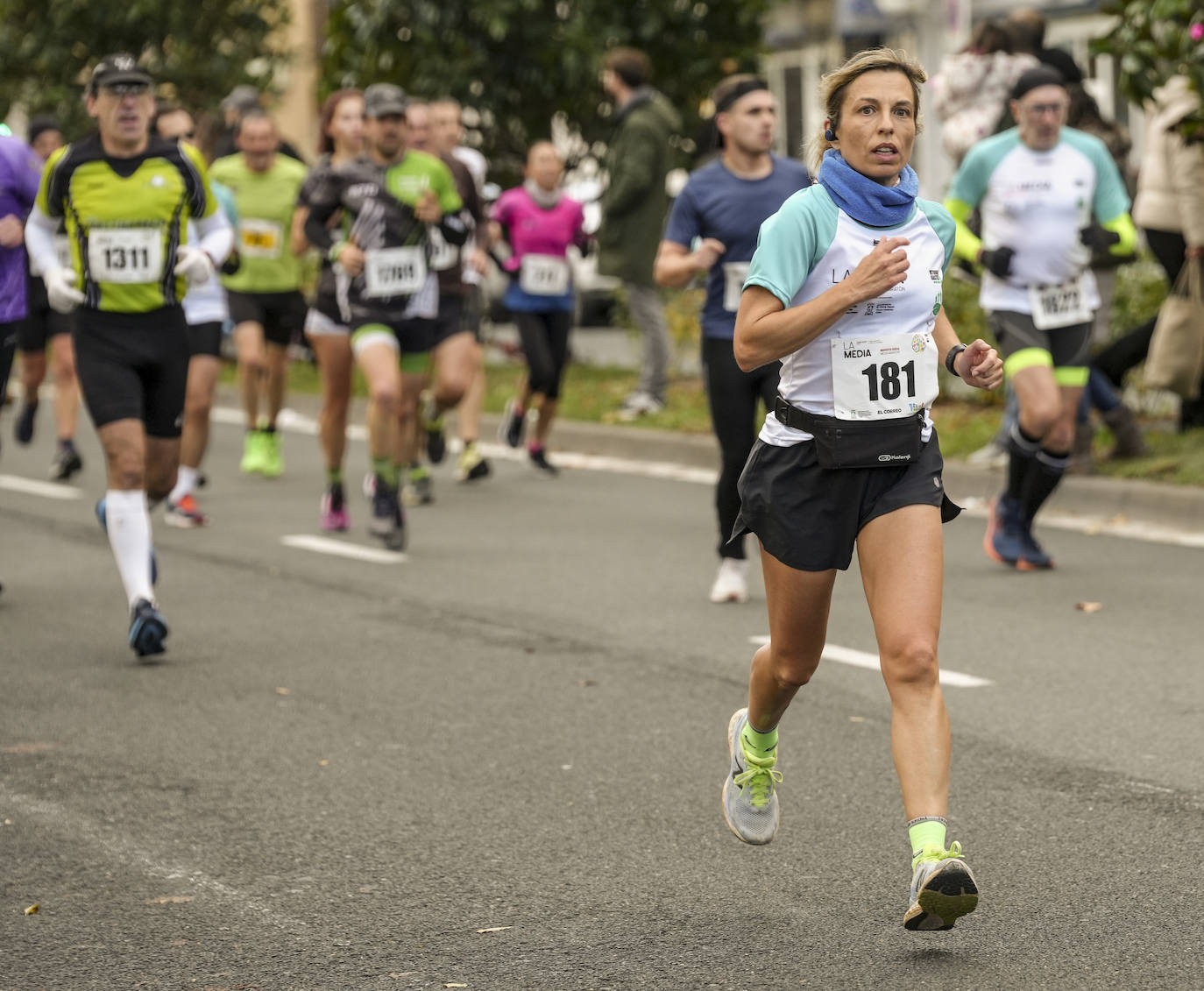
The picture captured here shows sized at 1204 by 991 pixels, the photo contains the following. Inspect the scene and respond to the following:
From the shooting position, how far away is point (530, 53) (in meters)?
18.2

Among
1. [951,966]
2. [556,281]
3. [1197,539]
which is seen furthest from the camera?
[556,281]

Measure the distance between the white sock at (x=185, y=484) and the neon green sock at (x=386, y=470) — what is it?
163 centimetres

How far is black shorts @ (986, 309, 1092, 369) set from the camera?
891cm

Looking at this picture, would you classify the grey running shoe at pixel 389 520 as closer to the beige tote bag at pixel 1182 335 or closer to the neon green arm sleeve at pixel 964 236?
the neon green arm sleeve at pixel 964 236

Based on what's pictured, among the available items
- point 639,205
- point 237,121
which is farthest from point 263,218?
point 639,205

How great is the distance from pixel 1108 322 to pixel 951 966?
27.6ft

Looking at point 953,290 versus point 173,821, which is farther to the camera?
point 953,290

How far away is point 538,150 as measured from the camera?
44.2 ft

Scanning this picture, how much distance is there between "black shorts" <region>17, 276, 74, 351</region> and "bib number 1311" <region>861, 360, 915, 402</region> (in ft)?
31.1

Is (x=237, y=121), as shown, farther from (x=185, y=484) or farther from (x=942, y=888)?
(x=942, y=888)

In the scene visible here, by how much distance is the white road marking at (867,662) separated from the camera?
7133 mm

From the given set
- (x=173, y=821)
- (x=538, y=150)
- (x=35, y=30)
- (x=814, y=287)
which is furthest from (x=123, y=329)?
(x=35, y=30)

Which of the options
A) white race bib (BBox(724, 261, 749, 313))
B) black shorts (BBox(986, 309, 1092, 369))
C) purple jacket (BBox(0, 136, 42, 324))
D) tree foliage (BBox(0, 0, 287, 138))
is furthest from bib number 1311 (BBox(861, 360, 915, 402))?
tree foliage (BBox(0, 0, 287, 138))

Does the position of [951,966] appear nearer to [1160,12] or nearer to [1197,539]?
[1197,539]
